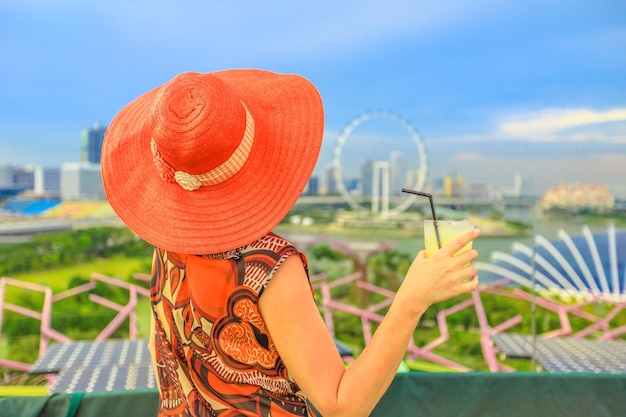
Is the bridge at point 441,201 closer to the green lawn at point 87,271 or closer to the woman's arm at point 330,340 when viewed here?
the green lawn at point 87,271

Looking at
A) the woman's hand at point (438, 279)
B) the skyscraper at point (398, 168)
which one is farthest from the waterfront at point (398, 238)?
the woman's hand at point (438, 279)

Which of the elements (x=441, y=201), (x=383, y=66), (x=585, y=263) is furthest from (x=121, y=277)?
(x=585, y=263)

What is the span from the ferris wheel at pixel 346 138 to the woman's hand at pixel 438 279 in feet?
11.7

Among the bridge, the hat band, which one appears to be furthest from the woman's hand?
the bridge

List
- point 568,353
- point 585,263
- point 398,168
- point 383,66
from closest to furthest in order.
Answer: point 568,353, point 585,263, point 398,168, point 383,66

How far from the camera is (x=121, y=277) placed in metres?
4.00

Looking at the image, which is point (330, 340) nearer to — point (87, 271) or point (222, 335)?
point (222, 335)

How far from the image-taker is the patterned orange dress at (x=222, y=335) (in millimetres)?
710

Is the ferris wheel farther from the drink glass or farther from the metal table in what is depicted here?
the drink glass

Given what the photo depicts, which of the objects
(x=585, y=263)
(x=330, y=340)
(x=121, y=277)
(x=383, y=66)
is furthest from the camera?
(x=383, y=66)

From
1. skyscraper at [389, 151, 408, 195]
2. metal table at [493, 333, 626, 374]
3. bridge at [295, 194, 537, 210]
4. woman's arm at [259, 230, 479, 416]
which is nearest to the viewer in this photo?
woman's arm at [259, 230, 479, 416]

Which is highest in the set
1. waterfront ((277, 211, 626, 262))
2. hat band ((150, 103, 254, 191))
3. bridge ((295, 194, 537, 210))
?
hat band ((150, 103, 254, 191))

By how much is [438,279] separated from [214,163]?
33 cm

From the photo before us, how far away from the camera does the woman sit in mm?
685
